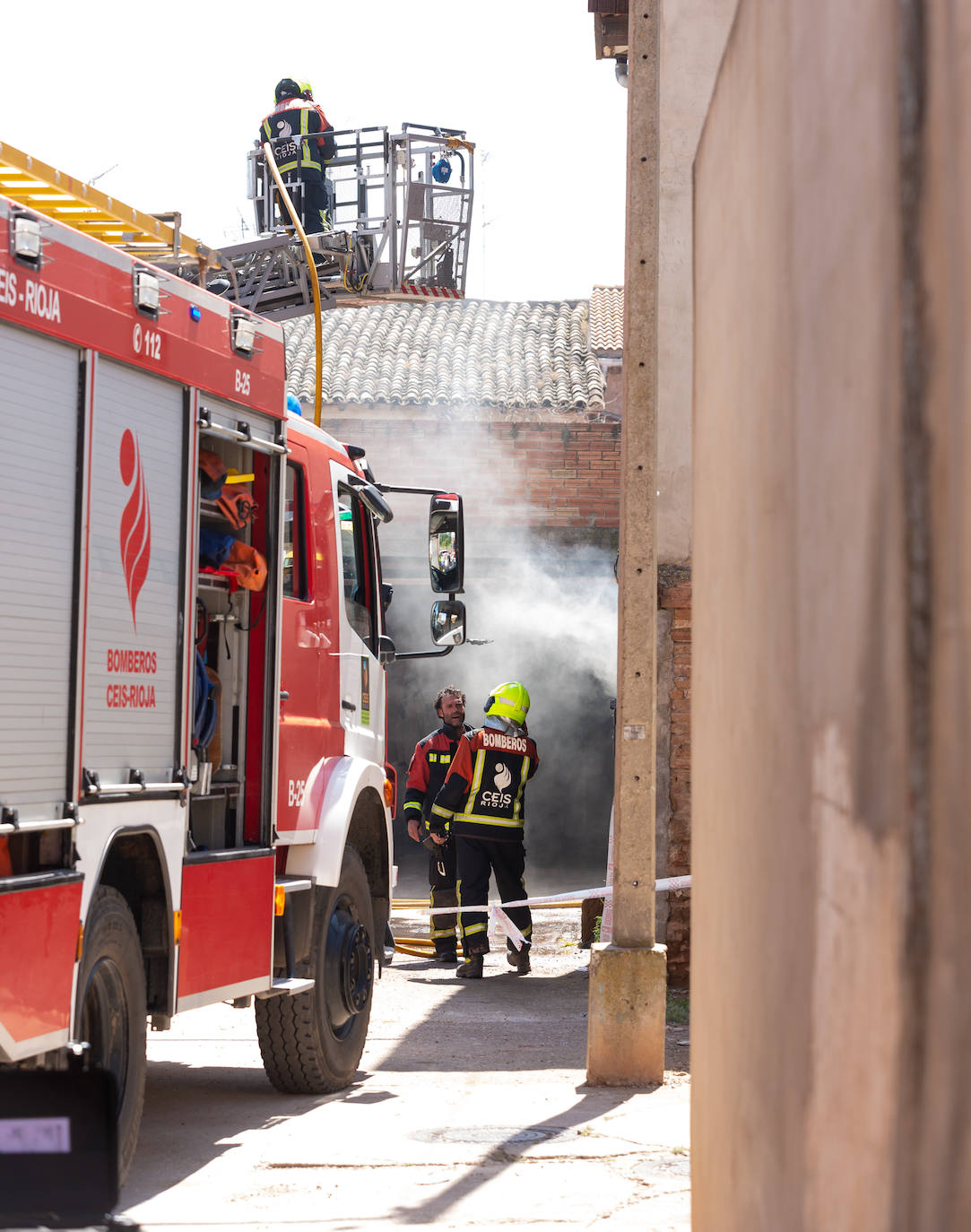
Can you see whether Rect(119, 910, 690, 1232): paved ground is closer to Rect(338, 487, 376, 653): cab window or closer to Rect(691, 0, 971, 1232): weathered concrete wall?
Rect(338, 487, 376, 653): cab window

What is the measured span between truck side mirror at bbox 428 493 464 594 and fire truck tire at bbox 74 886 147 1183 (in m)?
2.79

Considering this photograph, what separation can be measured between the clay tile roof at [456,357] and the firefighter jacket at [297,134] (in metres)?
8.29

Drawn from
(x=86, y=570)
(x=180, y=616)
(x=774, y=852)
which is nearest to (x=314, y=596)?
(x=180, y=616)

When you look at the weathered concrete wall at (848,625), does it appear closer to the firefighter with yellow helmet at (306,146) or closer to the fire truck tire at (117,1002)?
the fire truck tire at (117,1002)

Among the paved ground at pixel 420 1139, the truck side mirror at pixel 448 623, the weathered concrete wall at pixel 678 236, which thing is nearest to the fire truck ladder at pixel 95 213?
the truck side mirror at pixel 448 623

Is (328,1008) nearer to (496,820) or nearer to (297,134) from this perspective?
(496,820)

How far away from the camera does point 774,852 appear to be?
6.98 ft

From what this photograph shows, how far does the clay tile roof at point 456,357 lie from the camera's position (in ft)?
69.0

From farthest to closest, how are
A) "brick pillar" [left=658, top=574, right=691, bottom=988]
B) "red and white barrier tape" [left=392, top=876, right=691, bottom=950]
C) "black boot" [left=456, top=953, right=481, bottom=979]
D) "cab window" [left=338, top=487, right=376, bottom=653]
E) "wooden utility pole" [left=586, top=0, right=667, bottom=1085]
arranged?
"black boot" [left=456, top=953, right=481, bottom=979] → "brick pillar" [left=658, top=574, right=691, bottom=988] → "red and white barrier tape" [left=392, top=876, right=691, bottom=950] → "cab window" [left=338, top=487, right=376, bottom=653] → "wooden utility pole" [left=586, top=0, right=667, bottom=1085]

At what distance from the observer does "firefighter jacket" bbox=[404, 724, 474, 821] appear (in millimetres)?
12195

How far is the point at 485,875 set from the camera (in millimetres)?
10875

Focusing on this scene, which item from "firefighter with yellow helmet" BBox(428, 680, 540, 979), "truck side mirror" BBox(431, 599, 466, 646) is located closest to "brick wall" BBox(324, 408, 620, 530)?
"firefighter with yellow helmet" BBox(428, 680, 540, 979)

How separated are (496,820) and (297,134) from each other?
16.5 ft

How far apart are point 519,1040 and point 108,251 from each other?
508 centimetres
